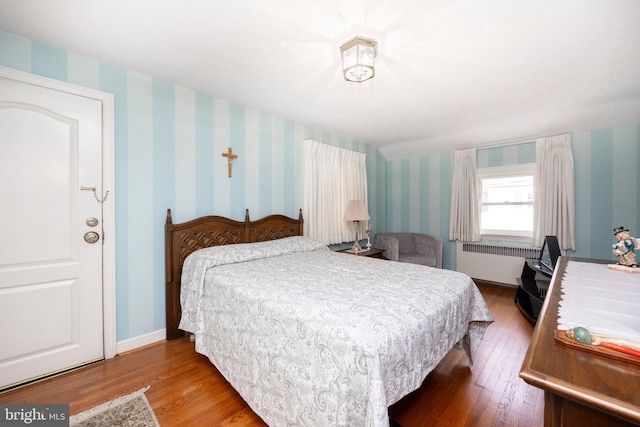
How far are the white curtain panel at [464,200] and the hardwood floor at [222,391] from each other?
235cm

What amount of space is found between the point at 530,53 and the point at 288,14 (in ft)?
6.03

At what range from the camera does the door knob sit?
6.74 feet

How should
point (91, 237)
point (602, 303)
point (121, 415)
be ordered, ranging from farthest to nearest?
1. point (91, 237)
2. point (121, 415)
3. point (602, 303)

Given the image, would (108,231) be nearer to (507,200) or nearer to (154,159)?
(154,159)

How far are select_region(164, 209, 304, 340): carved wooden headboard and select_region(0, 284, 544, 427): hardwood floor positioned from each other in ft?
1.24

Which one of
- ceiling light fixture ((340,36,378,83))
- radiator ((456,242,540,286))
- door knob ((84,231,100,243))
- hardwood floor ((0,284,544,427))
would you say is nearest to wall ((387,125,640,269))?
radiator ((456,242,540,286))

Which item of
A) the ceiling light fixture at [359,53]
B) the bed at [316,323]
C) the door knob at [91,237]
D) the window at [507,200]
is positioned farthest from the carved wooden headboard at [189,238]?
the window at [507,200]

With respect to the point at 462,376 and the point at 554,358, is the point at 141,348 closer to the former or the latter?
the point at 462,376

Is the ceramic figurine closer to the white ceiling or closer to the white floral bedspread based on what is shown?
the white floral bedspread

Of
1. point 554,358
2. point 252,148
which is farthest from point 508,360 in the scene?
point 252,148

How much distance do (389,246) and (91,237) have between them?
12.2 ft

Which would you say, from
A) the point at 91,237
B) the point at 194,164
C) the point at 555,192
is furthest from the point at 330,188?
the point at 555,192

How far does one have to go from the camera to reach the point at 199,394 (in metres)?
1.73

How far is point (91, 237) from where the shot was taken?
2.07m
